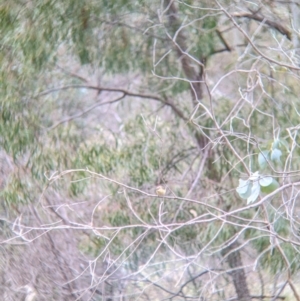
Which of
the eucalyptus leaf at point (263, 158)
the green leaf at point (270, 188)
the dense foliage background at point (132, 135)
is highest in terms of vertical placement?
the eucalyptus leaf at point (263, 158)

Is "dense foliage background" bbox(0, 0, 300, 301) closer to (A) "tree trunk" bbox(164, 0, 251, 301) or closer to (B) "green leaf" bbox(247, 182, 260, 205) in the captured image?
(A) "tree trunk" bbox(164, 0, 251, 301)

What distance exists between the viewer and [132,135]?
223 inches

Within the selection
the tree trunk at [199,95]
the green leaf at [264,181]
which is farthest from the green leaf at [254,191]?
the tree trunk at [199,95]

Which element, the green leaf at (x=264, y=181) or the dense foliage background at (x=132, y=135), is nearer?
the green leaf at (x=264, y=181)

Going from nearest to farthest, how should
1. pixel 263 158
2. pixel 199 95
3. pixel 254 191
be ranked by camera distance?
pixel 254 191 < pixel 263 158 < pixel 199 95

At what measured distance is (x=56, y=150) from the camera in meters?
5.59

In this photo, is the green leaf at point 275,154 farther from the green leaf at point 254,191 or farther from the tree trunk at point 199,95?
the tree trunk at point 199,95

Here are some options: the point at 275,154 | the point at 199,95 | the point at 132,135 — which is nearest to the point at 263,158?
the point at 275,154

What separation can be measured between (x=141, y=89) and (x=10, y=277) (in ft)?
5.31

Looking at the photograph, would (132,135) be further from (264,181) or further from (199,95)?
(264,181)

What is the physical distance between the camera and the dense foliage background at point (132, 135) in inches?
198

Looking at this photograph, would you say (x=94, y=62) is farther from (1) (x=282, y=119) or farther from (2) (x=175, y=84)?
(1) (x=282, y=119)

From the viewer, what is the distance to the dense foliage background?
5039 millimetres

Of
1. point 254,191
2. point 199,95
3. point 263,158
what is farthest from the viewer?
point 199,95
